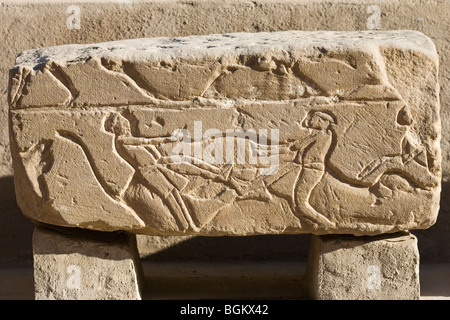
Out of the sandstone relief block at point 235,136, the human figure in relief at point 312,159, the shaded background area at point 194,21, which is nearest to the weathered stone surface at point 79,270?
the sandstone relief block at point 235,136

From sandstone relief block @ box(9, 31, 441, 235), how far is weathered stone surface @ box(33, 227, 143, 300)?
0.13 metres

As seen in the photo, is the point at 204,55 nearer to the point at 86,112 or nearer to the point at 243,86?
the point at 243,86

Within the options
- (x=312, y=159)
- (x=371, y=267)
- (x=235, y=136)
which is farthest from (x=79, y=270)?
(x=371, y=267)

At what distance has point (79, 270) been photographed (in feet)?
12.4

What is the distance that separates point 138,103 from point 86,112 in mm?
234

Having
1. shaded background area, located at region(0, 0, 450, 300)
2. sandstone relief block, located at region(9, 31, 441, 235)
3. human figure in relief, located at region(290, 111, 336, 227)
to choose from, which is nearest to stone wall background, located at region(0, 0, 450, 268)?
shaded background area, located at region(0, 0, 450, 300)

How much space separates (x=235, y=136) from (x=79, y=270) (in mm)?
945

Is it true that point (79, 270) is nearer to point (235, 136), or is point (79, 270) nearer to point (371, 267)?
point (235, 136)

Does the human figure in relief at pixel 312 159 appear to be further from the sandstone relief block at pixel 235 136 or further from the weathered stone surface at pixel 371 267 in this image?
the weathered stone surface at pixel 371 267

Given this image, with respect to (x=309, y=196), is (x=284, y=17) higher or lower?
higher

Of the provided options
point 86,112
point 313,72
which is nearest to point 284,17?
Result: point 313,72

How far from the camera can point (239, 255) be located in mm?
4852

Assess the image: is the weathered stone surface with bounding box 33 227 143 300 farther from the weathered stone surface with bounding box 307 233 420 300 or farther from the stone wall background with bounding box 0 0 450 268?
the stone wall background with bounding box 0 0 450 268

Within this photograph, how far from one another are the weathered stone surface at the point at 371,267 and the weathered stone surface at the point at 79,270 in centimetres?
90
